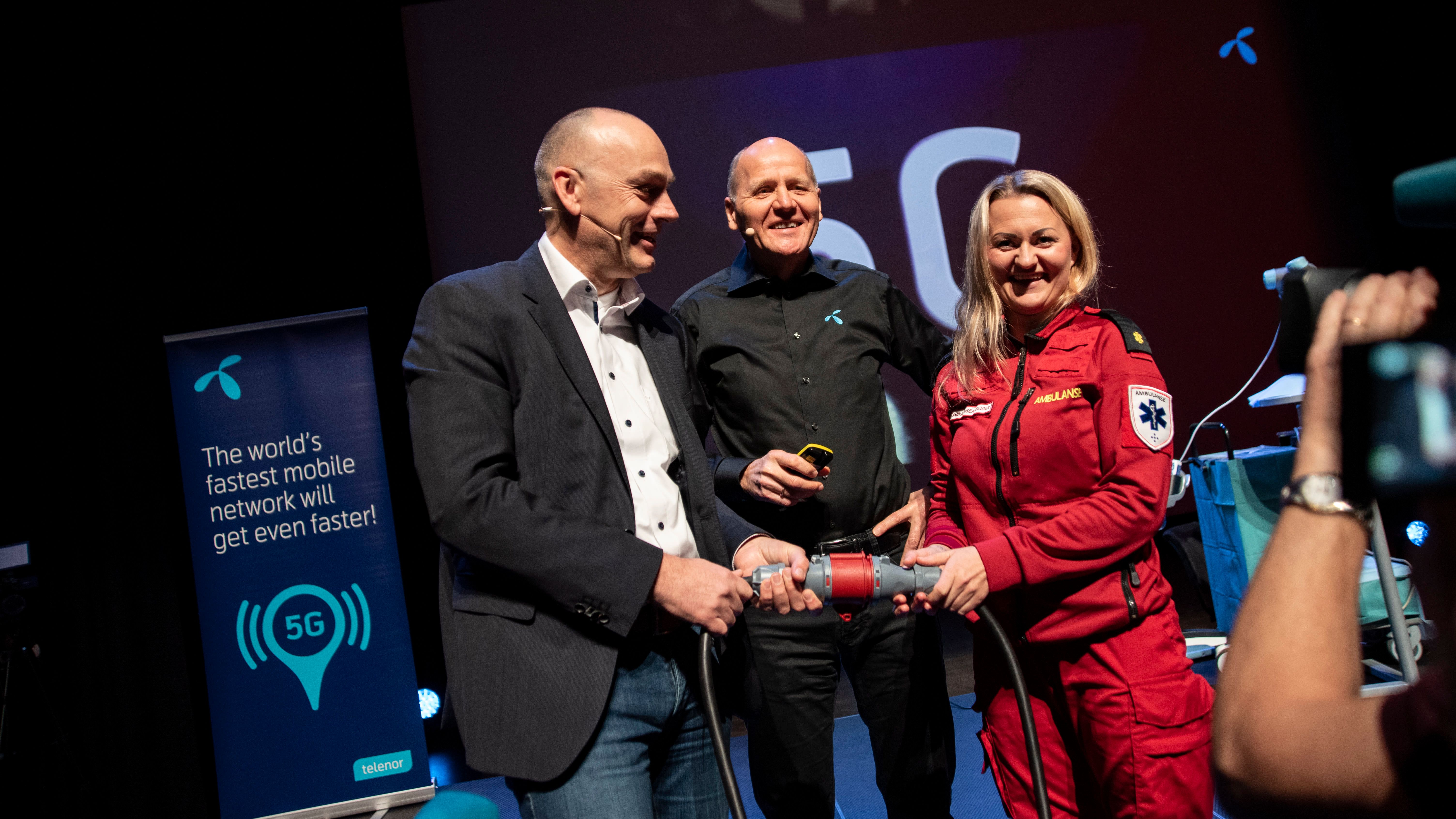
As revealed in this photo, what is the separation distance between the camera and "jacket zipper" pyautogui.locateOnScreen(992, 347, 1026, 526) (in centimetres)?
168

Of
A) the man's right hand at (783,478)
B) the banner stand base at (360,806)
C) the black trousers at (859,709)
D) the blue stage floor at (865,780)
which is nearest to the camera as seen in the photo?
the man's right hand at (783,478)

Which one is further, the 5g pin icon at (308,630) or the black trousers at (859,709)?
the 5g pin icon at (308,630)

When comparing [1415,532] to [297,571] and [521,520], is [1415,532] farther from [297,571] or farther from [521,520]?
[297,571]

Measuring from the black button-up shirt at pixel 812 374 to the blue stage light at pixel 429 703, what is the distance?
2.61 metres

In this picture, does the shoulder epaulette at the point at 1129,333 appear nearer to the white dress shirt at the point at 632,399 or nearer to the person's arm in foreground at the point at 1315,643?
the white dress shirt at the point at 632,399

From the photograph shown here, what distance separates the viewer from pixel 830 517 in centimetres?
221

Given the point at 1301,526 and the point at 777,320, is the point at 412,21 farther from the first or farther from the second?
the point at 1301,526

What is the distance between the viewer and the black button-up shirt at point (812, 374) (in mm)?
2221

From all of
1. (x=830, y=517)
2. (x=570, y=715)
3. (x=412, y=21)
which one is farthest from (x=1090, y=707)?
(x=412, y=21)

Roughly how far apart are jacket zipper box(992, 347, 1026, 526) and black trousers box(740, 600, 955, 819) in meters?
0.48

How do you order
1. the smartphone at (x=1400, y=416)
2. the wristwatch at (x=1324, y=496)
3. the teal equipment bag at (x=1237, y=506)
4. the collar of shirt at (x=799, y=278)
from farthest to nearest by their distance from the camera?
the teal equipment bag at (x=1237, y=506)
the collar of shirt at (x=799, y=278)
the wristwatch at (x=1324, y=496)
the smartphone at (x=1400, y=416)

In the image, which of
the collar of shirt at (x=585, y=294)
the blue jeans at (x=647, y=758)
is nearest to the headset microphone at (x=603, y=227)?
the collar of shirt at (x=585, y=294)

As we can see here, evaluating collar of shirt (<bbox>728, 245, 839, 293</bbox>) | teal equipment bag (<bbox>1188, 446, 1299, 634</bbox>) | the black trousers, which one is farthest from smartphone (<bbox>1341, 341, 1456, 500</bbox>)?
teal equipment bag (<bbox>1188, 446, 1299, 634</bbox>)

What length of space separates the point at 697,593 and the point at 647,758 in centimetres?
29
